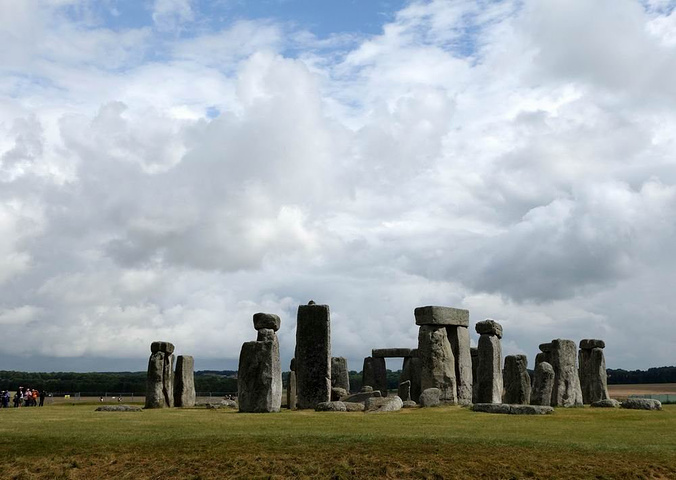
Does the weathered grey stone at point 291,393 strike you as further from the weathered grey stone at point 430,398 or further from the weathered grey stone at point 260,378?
the weathered grey stone at point 430,398

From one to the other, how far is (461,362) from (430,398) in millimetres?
3533

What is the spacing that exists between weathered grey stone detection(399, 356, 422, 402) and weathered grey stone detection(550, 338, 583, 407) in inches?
223

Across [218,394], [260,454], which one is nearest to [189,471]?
[260,454]

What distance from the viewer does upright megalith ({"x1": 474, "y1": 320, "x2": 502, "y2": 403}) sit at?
97.3 ft

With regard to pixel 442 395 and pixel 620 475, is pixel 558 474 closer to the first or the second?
pixel 620 475

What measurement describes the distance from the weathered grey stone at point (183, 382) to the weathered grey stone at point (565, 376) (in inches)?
595

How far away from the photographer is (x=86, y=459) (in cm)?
1639

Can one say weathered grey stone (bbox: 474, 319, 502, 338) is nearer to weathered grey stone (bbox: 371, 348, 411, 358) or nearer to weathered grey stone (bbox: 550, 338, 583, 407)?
weathered grey stone (bbox: 550, 338, 583, 407)

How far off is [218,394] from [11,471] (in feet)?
135

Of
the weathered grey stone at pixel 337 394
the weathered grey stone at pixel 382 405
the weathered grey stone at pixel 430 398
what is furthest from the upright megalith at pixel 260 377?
the weathered grey stone at pixel 337 394

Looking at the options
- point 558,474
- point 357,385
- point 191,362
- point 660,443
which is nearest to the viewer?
point 558,474

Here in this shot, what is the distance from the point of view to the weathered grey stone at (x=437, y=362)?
97.1 ft

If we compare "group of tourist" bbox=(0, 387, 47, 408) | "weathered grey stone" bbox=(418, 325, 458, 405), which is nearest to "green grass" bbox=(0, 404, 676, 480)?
"weathered grey stone" bbox=(418, 325, 458, 405)

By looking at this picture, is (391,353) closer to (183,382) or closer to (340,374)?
(340,374)
